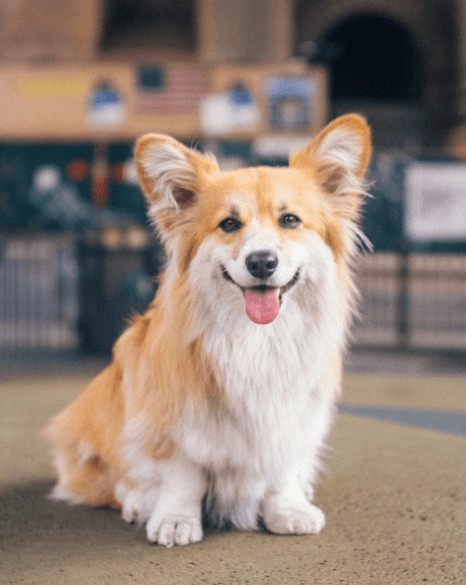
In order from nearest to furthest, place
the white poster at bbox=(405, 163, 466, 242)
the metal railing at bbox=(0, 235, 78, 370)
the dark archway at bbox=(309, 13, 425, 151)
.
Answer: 1. the metal railing at bbox=(0, 235, 78, 370)
2. the white poster at bbox=(405, 163, 466, 242)
3. the dark archway at bbox=(309, 13, 425, 151)

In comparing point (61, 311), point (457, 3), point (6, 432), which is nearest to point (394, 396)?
point (6, 432)

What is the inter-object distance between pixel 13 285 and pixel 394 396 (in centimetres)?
323

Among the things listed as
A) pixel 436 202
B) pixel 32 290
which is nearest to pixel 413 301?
pixel 436 202

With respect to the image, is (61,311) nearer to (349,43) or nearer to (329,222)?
(329,222)

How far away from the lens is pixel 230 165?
9.00 m

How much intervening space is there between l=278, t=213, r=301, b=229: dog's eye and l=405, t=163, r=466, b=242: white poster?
470cm

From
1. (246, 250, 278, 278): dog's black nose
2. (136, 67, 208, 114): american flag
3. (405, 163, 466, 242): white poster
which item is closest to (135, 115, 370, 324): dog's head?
(246, 250, 278, 278): dog's black nose

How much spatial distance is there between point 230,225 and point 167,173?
0.27 m

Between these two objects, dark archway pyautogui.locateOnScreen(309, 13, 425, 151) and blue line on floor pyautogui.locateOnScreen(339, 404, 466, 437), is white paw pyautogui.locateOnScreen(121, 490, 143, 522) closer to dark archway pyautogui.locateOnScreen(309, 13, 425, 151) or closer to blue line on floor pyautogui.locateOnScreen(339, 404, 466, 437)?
blue line on floor pyautogui.locateOnScreen(339, 404, 466, 437)

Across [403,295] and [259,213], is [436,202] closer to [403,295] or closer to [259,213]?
[403,295]

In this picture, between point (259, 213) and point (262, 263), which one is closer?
point (262, 263)

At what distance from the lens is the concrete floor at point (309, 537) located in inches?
79.2

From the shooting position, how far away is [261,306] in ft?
7.00

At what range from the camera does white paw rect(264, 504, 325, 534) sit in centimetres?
231
